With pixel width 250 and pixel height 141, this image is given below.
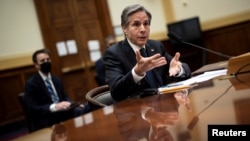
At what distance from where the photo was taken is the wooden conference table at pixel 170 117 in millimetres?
906

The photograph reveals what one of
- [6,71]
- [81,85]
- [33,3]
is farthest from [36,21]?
[81,85]

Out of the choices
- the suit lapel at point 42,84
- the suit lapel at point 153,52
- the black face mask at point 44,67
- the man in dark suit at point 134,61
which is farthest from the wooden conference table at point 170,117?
the black face mask at point 44,67

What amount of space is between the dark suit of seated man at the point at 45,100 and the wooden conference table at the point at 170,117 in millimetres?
1524

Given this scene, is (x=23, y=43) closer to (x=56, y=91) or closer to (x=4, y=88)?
(x=4, y=88)

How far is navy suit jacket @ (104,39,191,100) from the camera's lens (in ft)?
5.84

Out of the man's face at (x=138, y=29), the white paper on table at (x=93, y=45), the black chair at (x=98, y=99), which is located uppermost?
the man's face at (x=138, y=29)

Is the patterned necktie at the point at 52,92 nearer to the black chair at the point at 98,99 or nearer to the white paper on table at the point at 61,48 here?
the black chair at the point at 98,99

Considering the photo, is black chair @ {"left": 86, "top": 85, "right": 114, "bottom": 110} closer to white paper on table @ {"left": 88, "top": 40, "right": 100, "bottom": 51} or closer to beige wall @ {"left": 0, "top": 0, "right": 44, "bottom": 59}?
beige wall @ {"left": 0, "top": 0, "right": 44, "bottom": 59}

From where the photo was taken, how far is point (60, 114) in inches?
118

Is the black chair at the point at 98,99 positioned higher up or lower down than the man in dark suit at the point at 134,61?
lower down

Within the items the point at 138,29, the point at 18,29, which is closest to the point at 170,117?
the point at 138,29

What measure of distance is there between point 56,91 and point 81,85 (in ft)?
10.1

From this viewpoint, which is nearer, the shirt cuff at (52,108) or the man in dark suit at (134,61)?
the man in dark suit at (134,61)

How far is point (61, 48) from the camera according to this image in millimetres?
6312
